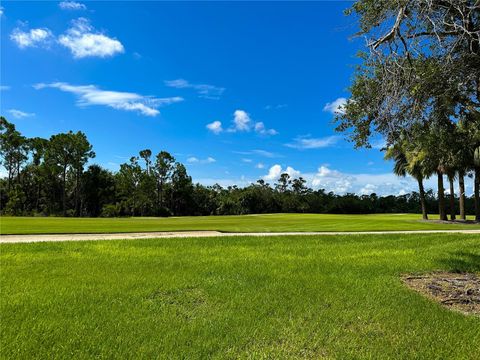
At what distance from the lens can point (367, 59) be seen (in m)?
8.17

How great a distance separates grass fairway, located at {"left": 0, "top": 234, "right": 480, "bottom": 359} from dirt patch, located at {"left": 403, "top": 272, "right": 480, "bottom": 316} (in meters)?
0.39

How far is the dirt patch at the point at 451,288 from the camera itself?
6.42 m

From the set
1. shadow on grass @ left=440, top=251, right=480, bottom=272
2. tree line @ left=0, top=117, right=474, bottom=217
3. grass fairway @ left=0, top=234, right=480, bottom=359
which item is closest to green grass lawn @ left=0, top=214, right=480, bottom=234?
grass fairway @ left=0, top=234, right=480, bottom=359

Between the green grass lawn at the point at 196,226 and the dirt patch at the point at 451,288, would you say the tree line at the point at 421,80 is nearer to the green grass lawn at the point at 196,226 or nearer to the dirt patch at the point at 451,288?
the dirt patch at the point at 451,288

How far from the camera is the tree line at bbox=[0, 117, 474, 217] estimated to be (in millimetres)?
65312

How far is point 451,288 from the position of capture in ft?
24.4

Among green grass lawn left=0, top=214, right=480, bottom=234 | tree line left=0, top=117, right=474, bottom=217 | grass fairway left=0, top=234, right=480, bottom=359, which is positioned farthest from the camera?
tree line left=0, top=117, right=474, bottom=217

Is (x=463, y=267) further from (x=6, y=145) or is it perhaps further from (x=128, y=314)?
(x=6, y=145)

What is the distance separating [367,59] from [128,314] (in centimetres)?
695

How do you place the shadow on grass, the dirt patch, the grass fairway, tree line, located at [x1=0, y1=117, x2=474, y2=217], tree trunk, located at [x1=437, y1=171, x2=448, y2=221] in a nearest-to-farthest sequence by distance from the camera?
the grass fairway
the dirt patch
the shadow on grass
tree trunk, located at [x1=437, y1=171, x2=448, y2=221]
tree line, located at [x1=0, y1=117, x2=474, y2=217]

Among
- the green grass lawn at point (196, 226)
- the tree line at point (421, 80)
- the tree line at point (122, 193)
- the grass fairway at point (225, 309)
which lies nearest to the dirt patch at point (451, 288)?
the grass fairway at point (225, 309)

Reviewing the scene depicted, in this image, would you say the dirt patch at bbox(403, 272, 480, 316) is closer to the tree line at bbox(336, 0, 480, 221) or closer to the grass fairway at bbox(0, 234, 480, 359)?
the grass fairway at bbox(0, 234, 480, 359)

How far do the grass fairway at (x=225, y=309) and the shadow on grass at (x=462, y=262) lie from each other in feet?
0.16

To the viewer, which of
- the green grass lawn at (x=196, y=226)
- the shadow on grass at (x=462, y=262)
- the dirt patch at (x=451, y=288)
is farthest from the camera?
the green grass lawn at (x=196, y=226)
